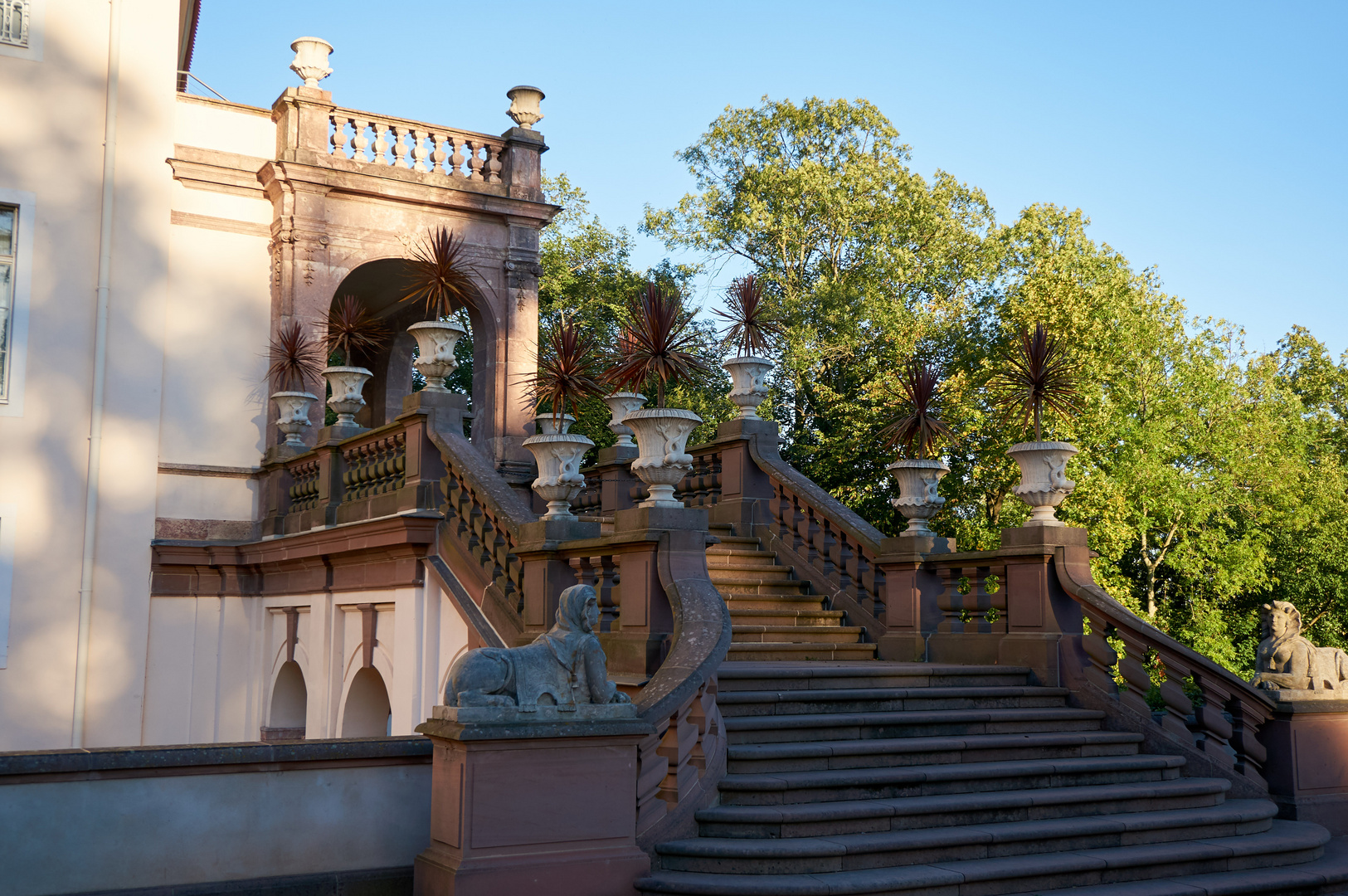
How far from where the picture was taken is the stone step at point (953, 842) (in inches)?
263

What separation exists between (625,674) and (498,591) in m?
1.61

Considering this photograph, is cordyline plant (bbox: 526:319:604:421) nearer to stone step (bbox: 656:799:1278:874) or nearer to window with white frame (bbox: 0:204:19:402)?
stone step (bbox: 656:799:1278:874)

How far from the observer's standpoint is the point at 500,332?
16391 millimetres

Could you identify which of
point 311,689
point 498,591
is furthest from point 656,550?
point 311,689

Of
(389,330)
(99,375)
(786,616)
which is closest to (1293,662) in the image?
(786,616)

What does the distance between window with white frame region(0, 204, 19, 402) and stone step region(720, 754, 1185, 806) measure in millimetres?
9928

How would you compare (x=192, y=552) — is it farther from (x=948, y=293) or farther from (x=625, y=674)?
(x=948, y=293)

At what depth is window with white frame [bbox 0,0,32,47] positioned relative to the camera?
13641mm

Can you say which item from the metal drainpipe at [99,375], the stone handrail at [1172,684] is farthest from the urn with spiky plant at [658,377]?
the metal drainpipe at [99,375]

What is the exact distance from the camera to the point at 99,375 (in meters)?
13.7

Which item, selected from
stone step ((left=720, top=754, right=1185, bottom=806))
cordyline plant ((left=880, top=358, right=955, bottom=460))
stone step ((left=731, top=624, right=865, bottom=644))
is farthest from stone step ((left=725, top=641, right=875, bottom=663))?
stone step ((left=720, top=754, right=1185, bottom=806))

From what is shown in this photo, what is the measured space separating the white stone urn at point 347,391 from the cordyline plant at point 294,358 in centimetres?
203

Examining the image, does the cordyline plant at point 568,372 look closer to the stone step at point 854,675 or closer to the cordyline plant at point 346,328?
the stone step at point 854,675

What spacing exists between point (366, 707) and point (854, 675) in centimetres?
554
